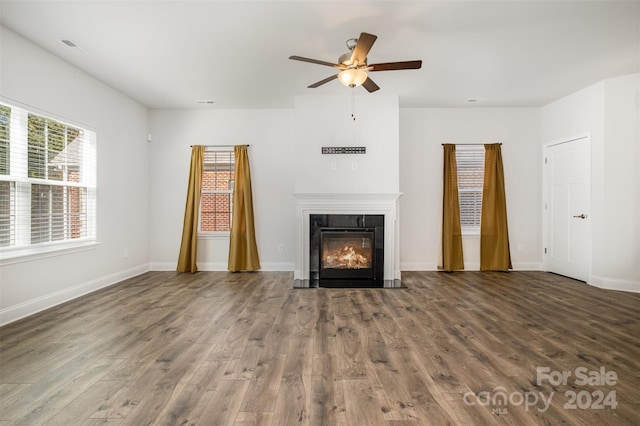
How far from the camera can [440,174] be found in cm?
553

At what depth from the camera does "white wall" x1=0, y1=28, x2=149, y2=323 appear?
3131 mm

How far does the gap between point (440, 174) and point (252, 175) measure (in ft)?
10.8

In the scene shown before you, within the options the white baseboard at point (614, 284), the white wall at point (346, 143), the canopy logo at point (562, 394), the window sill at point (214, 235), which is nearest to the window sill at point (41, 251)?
the window sill at point (214, 235)

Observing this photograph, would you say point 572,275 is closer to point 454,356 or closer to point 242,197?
point 454,356

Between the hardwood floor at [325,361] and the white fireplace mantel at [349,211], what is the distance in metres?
0.82

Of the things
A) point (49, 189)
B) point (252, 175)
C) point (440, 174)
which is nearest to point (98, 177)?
point (49, 189)

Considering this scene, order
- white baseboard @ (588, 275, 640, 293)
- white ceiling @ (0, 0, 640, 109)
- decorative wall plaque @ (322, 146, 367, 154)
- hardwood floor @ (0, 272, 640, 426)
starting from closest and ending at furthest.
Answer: hardwood floor @ (0, 272, 640, 426), white ceiling @ (0, 0, 640, 109), white baseboard @ (588, 275, 640, 293), decorative wall plaque @ (322, 146, 367, 154)

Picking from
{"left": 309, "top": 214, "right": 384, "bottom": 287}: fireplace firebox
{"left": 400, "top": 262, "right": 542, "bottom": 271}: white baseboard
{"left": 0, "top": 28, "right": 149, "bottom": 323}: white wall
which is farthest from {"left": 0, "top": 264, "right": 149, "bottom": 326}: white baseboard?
{"left": 400, "top": 262, "right": 542, "bottom": 271}: white baseboard

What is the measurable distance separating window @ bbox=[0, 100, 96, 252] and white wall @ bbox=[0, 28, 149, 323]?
15cm

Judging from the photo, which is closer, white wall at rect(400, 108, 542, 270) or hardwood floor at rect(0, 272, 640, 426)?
hardwood floor at rect(0, 272, 640, 426)

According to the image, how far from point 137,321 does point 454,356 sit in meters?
2.89

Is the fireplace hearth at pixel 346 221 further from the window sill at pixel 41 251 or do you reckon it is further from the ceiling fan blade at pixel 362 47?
the window sill at pixel 41 251

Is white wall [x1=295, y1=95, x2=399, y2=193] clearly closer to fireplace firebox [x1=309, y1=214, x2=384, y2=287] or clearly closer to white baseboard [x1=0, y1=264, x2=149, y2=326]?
fireplace firebox [x1=309, y1=214, x2=384, y2=287]

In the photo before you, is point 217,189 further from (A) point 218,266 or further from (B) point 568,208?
(B) point 568,208
